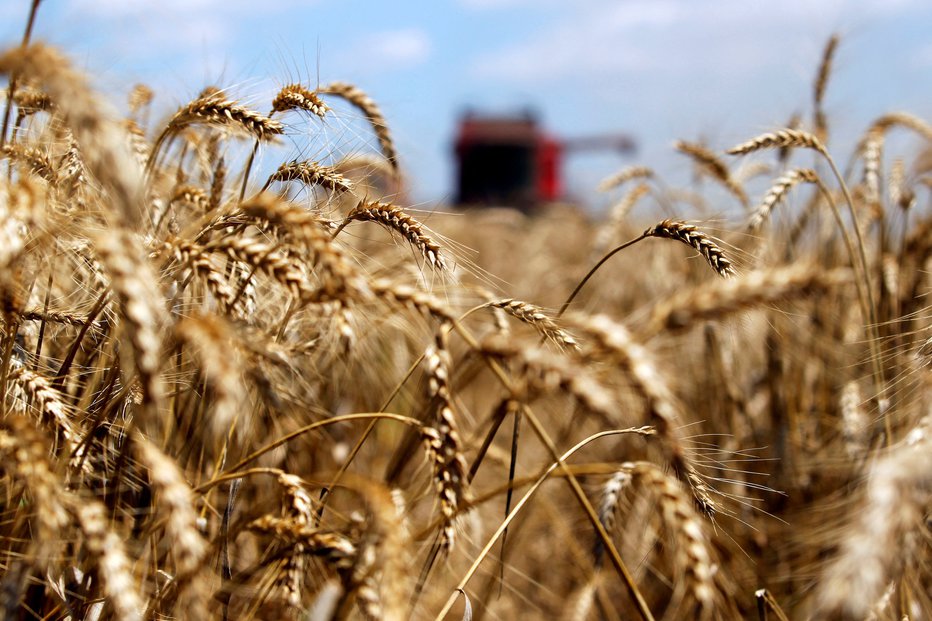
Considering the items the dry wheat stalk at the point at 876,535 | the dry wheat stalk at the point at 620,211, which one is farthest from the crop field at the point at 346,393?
the dry wheat stalk at the point at 620,211

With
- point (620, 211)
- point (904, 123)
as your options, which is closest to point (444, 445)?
point (904, 123)

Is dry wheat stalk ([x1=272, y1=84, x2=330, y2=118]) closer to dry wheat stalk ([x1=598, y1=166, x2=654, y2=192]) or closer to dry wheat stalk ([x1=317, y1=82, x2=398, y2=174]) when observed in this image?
dry wheat stalk ([x1=317, y1=82, x2=398, y2=174])

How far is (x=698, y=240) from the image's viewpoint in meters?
1.65

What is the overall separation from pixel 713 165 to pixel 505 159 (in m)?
25.3

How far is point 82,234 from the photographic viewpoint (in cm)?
161

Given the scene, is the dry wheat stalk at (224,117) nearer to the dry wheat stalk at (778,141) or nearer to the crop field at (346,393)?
the crop field at (346,393)

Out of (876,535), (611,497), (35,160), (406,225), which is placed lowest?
(611,497)

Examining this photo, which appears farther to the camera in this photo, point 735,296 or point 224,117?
point 224,117

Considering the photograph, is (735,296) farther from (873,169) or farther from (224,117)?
(873,169)

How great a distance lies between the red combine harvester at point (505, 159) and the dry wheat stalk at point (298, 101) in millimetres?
24351

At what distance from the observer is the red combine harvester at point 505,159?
27.9 meters

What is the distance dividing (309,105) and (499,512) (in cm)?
218

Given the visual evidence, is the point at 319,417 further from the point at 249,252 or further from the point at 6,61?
the point at 6,61

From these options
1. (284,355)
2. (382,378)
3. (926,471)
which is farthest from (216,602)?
(382,378)
